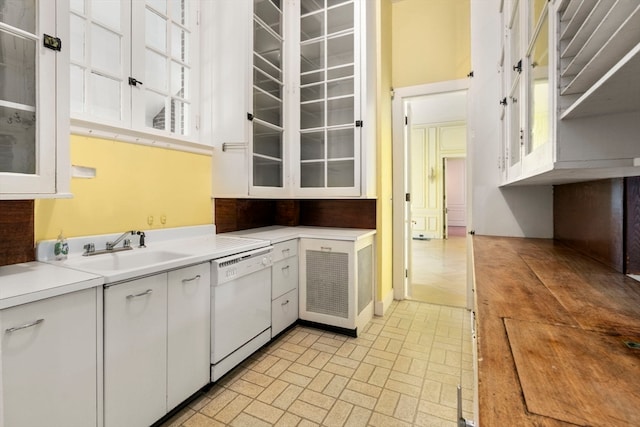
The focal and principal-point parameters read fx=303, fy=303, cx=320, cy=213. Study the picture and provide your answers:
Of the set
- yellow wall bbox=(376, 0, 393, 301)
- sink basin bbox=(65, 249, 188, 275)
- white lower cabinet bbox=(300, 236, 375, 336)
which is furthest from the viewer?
yellow wall bbox=(376, 0, 393, 301)

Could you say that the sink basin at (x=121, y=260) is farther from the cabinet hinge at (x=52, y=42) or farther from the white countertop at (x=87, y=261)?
the cabinet hinge at (x=52, y=42)

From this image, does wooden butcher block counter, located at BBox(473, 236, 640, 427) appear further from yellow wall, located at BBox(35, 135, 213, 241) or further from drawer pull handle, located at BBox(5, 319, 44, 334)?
yellow wall, located at BBox(35, 135, 213, 241)

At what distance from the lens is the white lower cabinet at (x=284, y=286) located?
2.39 meters

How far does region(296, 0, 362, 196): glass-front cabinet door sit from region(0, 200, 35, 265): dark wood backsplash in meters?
1.90

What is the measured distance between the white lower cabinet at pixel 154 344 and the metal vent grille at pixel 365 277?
1331 millimetres

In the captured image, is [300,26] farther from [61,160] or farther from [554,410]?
[554,410]

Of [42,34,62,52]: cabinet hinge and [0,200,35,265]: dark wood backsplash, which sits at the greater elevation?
[42,34,62,52]: cabinet hinge

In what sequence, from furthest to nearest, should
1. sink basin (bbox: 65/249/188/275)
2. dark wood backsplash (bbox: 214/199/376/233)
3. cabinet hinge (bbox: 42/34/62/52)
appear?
1. dark wood backsplash (bbox: 214/199/376/233)
2. sink basin (bbox: 65/249/188/275)
3. cabinet hinge (bbox: 42/34/62/52)

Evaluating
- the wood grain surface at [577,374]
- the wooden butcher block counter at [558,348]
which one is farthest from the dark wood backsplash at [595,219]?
the wood grain surface at [577,374]

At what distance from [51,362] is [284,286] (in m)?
1.56

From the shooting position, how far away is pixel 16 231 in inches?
57.5

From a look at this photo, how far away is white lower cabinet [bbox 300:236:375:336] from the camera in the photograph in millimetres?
2523

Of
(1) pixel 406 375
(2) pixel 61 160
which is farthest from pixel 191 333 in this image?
(1) pixel 406 375

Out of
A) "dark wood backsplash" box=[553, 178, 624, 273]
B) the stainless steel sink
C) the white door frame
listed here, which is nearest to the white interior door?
the white door frame
